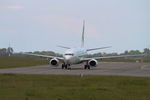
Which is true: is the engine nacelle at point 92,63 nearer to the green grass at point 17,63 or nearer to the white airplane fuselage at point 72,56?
the white airplane fuselage at point 72,56

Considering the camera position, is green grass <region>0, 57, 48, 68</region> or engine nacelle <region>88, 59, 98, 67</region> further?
green grass <region>0, 57, 48, 68</region>

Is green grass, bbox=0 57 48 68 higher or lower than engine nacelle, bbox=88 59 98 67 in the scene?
higher

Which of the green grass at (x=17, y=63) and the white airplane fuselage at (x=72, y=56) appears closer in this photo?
the white airplane fuselage at (x=72, y=56)

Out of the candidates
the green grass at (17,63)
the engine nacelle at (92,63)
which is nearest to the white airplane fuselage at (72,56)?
the engine nacelle at (92,63)

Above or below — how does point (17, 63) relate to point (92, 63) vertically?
above

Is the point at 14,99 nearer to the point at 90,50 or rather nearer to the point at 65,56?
the point at 65,56

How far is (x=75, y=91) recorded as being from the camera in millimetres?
28188

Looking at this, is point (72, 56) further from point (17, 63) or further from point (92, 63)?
point (17, 63)

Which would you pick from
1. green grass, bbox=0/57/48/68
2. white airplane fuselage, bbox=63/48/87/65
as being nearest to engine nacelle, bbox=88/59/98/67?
white airplane fuselage, bbox=63/48/87/65

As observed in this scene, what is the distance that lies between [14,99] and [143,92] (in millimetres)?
8739

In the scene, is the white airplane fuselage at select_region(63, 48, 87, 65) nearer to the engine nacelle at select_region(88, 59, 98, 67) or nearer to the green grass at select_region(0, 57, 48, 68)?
the engine nacelle at select_region(88, 59, 98, 67)

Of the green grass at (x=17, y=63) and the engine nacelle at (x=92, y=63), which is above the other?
the green grass at (x=17, y=63)

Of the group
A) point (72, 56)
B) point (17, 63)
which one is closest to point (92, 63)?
point (72, 56)

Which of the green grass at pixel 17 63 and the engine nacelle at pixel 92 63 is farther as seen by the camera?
the green grass at pixel 17 63
